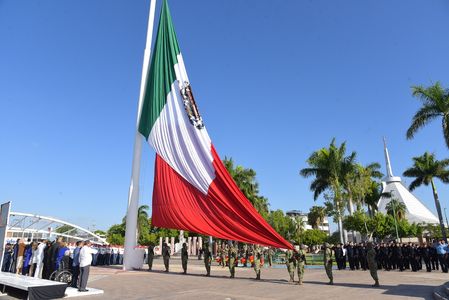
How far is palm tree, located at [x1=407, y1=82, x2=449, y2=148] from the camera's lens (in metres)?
24.8

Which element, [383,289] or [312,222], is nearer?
[383,289]

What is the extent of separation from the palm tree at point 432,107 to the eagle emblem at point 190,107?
57.4 feet

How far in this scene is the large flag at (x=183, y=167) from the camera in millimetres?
14738

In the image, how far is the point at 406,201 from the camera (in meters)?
85.6

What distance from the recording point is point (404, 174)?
1678 inches

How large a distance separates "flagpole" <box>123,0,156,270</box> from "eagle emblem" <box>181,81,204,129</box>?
3.30 metres

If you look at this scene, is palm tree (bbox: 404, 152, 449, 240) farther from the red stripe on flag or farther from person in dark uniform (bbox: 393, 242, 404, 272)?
the red stripe on flag

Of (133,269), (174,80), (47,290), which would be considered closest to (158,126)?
(174,80)

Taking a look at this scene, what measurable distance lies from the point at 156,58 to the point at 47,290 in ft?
43.6

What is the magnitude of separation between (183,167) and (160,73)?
5.74 m

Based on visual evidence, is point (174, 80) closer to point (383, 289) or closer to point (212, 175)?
point (212, 175)

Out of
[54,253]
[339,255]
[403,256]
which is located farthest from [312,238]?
[54,253]

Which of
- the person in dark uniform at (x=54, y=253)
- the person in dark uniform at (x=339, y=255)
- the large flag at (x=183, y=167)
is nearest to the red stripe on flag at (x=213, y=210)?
the large flag at (x=183, y=167)

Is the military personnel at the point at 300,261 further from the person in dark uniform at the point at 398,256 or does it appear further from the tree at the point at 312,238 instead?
the tree at the point at 312,238
